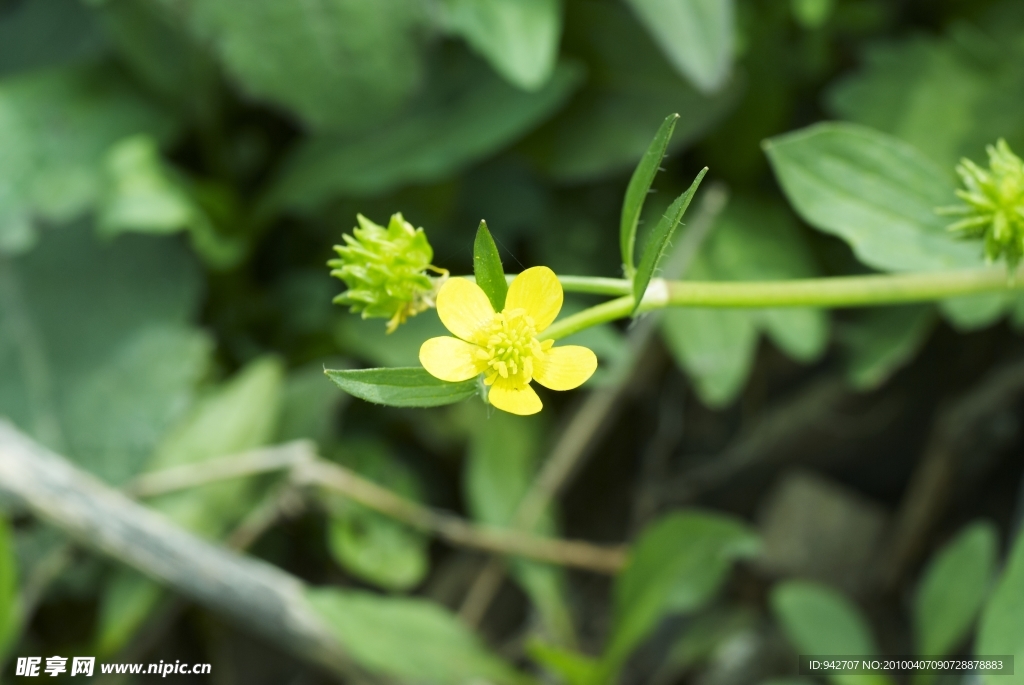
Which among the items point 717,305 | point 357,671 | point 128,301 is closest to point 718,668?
point 357,671

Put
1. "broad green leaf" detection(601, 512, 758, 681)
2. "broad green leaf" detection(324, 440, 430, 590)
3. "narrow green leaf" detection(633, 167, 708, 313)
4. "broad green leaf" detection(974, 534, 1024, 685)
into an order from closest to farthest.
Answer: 1. "narrow green leaf" detection(633, 167, 708, 313)
2. "broad green leaf" detection(974, 534, 1024, 685)
3. "broad green leaf" detection(601, 512, 758, 681)
4. "broad green leaf" detection(324, 440, 430, 590)

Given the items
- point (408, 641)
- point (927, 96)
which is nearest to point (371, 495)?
point (408, 641)

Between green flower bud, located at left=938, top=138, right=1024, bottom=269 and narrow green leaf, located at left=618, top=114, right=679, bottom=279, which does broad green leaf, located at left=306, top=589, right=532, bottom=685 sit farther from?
green flower bud, located at left=938, top=138, right=1024, bottom=269

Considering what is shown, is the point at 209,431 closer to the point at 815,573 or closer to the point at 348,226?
the point at 348,226

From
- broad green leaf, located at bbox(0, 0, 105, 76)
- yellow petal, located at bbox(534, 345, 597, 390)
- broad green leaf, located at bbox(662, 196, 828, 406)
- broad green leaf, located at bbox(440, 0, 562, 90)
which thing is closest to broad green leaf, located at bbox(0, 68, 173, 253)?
broad green leaf, located at bbox(0, 0, 105, 76)

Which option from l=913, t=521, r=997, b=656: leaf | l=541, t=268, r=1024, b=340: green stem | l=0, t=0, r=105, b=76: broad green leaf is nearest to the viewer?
l=541, t=268, r=1024, b=340: green stem

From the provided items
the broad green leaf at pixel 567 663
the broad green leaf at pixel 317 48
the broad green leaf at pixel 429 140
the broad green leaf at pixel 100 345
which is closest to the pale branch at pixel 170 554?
the broad green leaf at pixel 100 345
